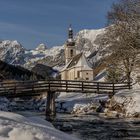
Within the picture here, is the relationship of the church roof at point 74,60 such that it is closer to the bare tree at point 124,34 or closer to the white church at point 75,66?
the white church at point 75,66

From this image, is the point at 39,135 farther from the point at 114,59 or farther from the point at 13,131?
the point at 114,59

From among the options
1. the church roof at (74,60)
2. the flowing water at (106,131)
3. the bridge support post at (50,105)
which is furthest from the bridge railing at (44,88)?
the church roof at (74,60)

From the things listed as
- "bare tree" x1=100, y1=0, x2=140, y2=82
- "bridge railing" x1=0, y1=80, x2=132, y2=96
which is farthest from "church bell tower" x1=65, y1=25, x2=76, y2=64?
"bridge railing" x1=0, y1=80, x2=132, y2=96

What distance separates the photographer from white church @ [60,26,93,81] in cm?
12962

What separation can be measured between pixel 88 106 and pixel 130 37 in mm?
13018

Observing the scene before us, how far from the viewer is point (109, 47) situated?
48.6 metres

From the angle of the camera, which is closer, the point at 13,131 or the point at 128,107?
the point at 13,131

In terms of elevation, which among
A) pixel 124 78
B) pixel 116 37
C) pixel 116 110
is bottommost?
pixel 116 110

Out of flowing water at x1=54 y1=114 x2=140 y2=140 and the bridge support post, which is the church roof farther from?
flowing water at x1=54 y1=114 x2=140 y2=140

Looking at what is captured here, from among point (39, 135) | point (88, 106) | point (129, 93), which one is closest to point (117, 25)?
point (129, 93)

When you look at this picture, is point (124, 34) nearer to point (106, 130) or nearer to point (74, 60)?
point (106, 130)

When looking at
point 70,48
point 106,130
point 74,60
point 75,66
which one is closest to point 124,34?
point 106,130

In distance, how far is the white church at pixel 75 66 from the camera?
130 meters

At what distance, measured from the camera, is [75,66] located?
13475cm
